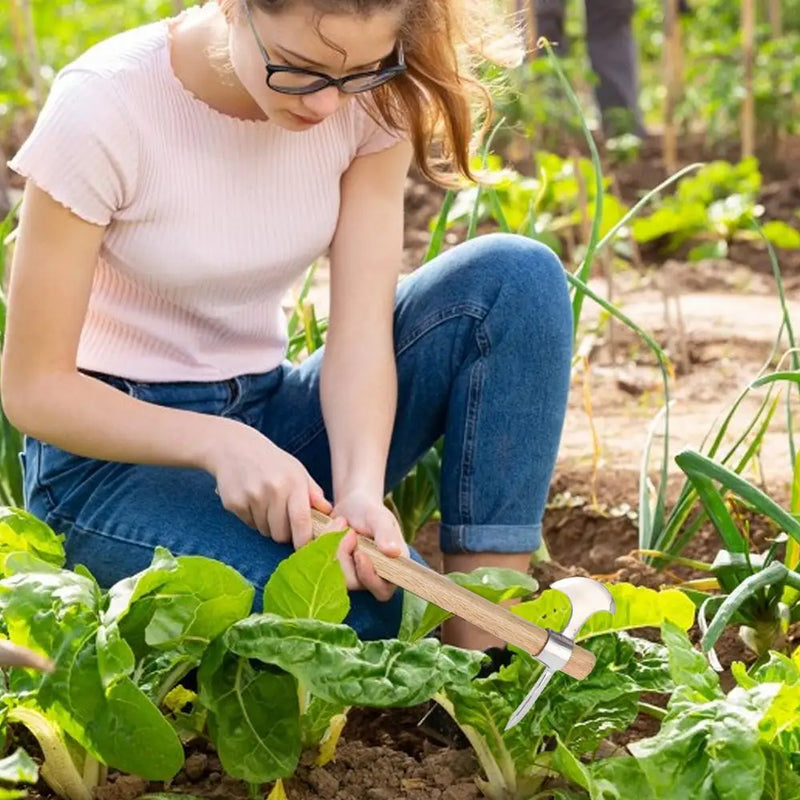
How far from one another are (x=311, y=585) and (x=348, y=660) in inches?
4.6

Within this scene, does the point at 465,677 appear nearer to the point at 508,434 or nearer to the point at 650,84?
the point at 508,434

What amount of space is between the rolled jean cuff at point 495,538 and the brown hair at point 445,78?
46 centimetres

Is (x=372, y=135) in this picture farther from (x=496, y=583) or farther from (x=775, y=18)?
(x=775, y=18)

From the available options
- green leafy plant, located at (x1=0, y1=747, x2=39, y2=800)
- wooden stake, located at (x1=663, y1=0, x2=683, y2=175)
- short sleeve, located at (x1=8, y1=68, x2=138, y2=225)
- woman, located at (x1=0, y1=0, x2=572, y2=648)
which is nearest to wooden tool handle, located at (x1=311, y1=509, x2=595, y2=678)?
woman, located at (x1=0, y1=0, x2=572, y2=648)

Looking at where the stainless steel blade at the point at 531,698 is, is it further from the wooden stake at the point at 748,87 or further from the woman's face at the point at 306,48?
the wooden stake at the point at 748,87

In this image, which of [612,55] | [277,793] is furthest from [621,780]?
[612,55]

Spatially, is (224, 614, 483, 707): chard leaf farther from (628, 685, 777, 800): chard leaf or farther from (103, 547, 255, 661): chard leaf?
(628, 685, 777, 800): chard leaf

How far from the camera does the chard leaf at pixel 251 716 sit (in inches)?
60.3

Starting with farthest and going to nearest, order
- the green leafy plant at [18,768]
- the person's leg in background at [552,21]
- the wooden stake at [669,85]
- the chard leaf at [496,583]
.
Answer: the person's leg in background at [552,21], the wooden stake at [669,85], the chard leaf at [496,583], the green leafy plant at [18,768]

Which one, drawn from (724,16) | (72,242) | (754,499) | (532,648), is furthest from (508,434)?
(724,16)

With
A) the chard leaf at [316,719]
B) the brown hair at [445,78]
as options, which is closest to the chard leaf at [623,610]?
the chard leaf at [316,719]

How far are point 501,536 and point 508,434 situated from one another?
132mm

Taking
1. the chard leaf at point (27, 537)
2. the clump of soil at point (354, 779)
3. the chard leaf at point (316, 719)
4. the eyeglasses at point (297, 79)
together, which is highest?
the eyeglasses at point (297, 79)

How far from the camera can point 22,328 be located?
1.79 m
